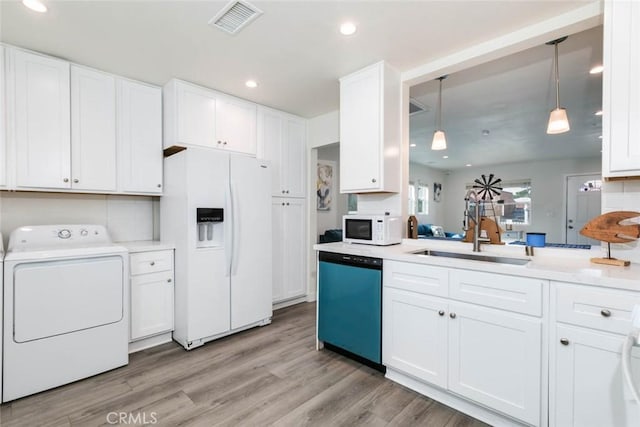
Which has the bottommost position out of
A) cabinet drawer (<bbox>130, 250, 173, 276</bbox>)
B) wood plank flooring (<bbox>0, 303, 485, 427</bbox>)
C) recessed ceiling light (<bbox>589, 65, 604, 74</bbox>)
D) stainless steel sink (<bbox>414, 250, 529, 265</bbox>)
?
wood plank flooring (<bbox>0, 303, 485, 427</bbox>)

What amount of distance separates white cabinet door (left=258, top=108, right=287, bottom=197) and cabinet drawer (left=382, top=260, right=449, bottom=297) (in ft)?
6.40

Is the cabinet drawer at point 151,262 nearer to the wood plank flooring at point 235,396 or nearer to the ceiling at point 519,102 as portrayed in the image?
the wood plank flooring at point 235,396

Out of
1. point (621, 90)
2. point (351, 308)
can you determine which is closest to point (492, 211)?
point (621, 90)

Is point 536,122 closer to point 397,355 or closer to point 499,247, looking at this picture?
point 499,247

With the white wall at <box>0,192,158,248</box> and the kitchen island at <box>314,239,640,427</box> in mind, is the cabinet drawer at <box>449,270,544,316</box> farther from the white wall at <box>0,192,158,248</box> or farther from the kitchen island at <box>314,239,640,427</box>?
the white wall at <box>0,192,158,248</box>

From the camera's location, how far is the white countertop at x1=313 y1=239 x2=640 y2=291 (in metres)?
1.42

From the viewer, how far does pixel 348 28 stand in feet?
6.85

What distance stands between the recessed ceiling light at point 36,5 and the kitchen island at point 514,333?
2.70 m

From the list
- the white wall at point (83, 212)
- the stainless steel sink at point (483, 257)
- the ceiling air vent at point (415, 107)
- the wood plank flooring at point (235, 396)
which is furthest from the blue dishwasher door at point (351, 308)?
the ceiling air vent at point (415, 107)

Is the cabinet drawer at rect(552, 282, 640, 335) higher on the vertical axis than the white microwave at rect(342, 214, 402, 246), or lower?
lower

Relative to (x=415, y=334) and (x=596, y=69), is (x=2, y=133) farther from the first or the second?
(x=596, y=69)

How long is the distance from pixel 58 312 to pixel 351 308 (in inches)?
83.1

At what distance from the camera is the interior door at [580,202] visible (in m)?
6.99

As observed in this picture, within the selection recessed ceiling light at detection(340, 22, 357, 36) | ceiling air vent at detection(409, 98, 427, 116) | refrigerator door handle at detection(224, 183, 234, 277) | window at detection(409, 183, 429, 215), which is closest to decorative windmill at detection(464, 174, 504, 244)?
recessed ceiling light at detection(340, 22, 357, 36)
